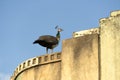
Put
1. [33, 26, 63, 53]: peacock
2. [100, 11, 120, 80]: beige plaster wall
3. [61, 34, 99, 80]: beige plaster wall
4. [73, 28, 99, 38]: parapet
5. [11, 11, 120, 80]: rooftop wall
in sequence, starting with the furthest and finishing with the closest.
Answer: [33, 26, 63, 53]: peacock → [73, 28, 99, 38]: parapet → [61, 34, 99, 80]: beige plaster wall → [11, 11, 120, 80]: rooftop wall → [100, 11, 120, 80]: beige plaster wall

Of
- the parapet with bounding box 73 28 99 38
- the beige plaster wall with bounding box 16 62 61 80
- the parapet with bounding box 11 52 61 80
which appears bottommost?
the beige plaster wall with bounding box 16 62 61 80

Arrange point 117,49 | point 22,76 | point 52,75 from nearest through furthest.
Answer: point 117,49 → point 52,75 → point 22,76

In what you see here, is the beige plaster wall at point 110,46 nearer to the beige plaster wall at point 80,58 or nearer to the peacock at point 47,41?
the beige plaster wall at point 80,58

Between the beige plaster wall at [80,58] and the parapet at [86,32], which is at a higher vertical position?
the parapet at [86,32]

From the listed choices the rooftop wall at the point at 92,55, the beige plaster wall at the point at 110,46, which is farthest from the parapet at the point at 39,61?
the beige plaster wall at the point at 110,46

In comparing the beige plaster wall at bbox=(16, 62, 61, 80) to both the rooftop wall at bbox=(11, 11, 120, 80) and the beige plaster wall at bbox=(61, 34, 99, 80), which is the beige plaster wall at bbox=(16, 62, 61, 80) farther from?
the beige plaster wall at bbox=(61, 34, 99, 80)

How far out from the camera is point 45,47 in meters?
26.5

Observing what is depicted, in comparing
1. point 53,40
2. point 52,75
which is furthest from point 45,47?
point 52,75

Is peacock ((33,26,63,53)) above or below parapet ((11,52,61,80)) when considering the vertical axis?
above

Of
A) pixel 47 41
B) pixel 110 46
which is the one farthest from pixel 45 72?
pixel 110 46

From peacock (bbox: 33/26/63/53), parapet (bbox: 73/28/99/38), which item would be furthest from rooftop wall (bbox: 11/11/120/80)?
peacock (bbox: 33/26/63/53)

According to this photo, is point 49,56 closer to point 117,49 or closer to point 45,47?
point 45,47

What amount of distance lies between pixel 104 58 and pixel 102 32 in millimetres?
1240

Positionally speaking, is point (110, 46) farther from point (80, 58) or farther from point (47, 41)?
point (47, 41)
